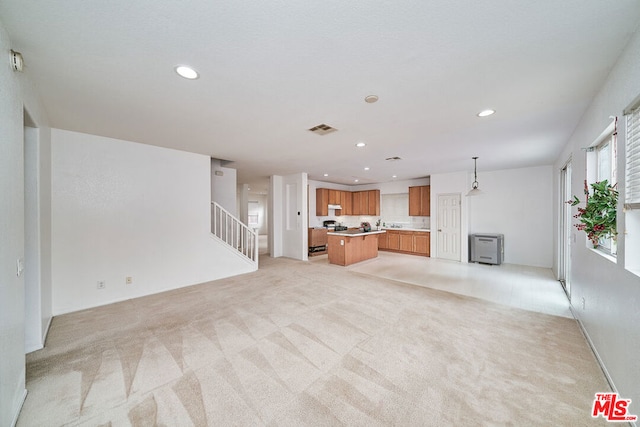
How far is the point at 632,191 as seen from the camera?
1.63 metres

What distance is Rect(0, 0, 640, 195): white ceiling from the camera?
1375mm

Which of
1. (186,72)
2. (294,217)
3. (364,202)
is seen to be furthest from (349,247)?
(186,72)

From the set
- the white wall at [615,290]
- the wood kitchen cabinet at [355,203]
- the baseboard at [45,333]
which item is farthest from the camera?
the wood kitchen cabinet at [355,203]

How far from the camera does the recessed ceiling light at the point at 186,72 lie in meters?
1.91

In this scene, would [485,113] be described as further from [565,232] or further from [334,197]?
[334,197]

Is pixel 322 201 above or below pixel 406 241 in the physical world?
above

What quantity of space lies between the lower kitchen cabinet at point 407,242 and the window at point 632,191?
594cm

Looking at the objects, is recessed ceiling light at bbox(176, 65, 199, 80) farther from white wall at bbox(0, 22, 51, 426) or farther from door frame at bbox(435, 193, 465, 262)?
door frame at bbox(435, 193, 465, 262)

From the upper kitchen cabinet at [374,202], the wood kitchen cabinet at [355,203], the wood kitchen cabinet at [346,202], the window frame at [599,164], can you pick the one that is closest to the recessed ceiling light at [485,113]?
the window frame at [599,164]

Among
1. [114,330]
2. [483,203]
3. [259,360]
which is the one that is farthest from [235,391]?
[483,203]

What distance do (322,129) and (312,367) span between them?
288cm

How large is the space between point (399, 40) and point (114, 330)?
420 centimetres

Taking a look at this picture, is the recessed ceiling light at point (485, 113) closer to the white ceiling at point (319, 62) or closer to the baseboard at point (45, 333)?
the white ceiling at point (319, 62)

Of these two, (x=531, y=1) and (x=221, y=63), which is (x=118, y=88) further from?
(x=531, y=1)
